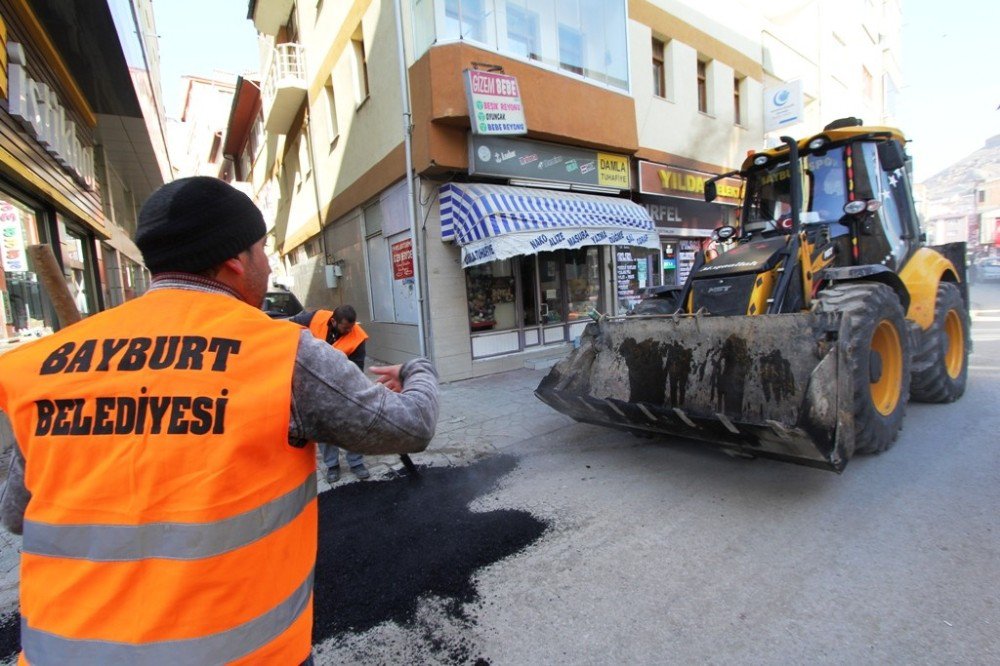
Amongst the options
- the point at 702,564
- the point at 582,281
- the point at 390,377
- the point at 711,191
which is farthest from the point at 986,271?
the point at 390,377

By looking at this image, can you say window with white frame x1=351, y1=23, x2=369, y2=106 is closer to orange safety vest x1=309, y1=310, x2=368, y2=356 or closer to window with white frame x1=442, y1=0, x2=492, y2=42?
window with white frame x1=442, y1=0, x2=492, y2=42

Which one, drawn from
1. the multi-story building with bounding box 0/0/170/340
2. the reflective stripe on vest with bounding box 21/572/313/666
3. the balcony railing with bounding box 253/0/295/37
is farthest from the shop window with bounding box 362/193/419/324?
the balcony railing with bounding box 253/0/295/37

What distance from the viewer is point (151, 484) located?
3.25ft

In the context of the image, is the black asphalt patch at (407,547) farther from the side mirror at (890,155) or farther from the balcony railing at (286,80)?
the balcony railing at (286,80)

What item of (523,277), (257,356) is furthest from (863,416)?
(523,277)

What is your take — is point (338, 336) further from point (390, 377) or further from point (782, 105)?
point (782, 105)

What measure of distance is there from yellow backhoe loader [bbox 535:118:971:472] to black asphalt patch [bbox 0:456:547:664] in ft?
4.20

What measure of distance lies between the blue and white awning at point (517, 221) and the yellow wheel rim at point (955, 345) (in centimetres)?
486

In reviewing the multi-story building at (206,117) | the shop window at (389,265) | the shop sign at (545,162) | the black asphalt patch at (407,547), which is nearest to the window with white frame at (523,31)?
the shop sign at (545,162)

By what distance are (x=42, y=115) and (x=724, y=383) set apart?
8.33 metres

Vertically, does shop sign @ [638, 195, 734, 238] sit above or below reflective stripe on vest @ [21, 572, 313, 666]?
above

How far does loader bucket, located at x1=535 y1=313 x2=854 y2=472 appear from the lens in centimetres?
312

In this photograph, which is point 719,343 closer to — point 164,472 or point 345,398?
point 345,398

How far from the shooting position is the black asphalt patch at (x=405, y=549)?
2.63m
